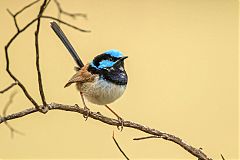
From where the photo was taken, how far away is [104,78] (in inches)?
73.5

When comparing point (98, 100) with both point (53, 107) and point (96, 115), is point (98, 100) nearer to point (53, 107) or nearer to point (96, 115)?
point (96, 115)

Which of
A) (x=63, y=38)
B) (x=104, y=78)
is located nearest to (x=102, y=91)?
(x=104, y=78)

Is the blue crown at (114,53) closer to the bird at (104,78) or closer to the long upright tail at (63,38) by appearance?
the bird at (104,78)

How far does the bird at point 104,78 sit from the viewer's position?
5.95 feet

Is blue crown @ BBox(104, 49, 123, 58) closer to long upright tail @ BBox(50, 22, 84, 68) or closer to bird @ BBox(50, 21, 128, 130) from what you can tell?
bird @ BBox(50, 21, 128, 130)

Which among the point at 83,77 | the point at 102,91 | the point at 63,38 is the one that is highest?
the point at 63,38

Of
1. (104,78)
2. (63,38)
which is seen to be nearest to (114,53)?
(104,78)

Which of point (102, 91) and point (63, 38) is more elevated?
point (63, 38)

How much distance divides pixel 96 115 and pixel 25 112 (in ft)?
0.74

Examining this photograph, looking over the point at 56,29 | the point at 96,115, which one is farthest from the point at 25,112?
the point at 56,29

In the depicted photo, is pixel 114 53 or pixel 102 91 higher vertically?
pixel 114 53

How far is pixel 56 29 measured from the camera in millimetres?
1760

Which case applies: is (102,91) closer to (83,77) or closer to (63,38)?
(83,77)

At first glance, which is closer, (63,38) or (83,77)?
(63,38)
